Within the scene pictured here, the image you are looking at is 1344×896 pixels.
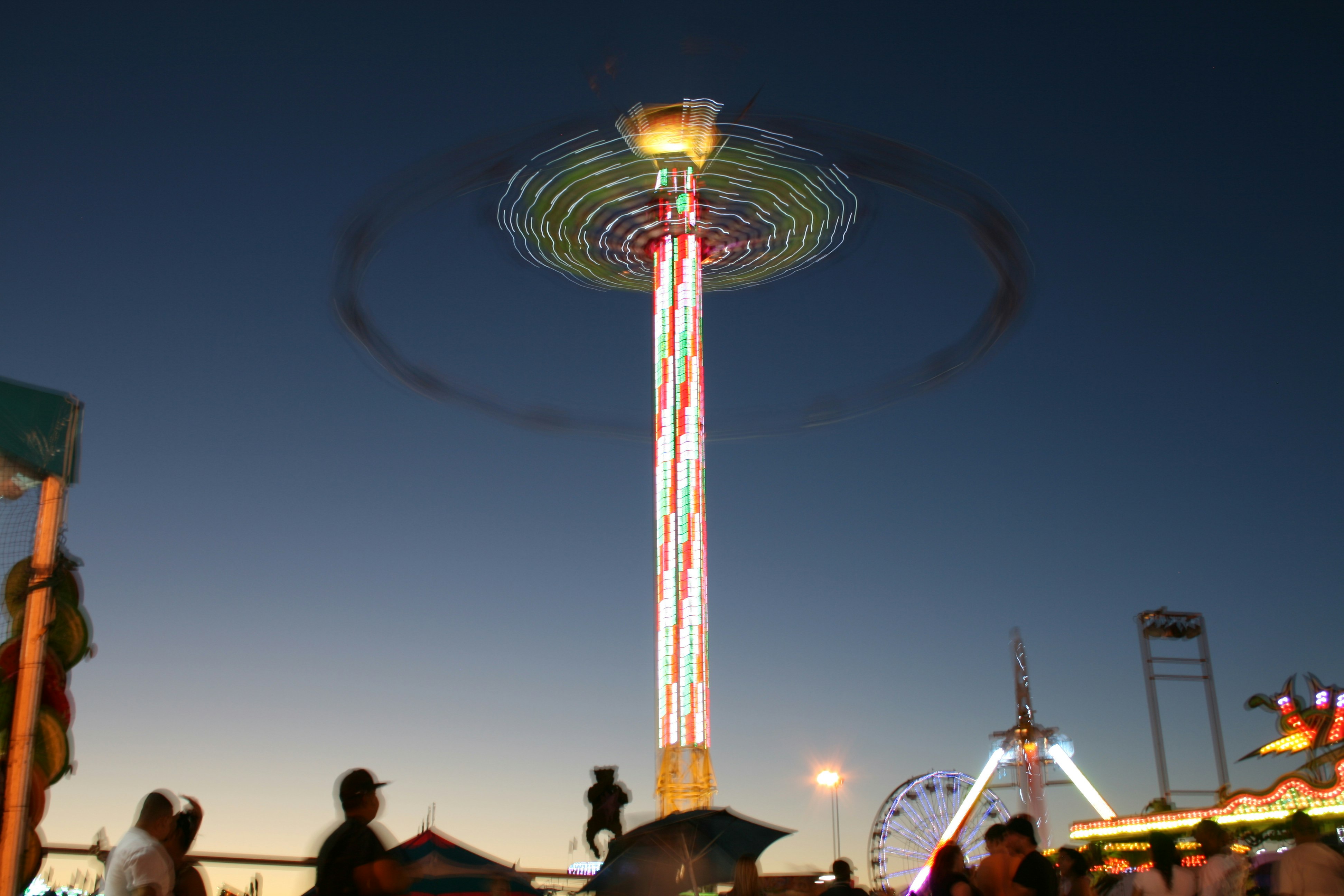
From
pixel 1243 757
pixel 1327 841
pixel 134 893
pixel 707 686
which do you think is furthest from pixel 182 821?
pixel 1243 757

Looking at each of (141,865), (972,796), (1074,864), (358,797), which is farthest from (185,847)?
(972,796)

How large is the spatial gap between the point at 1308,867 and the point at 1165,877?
1203mm

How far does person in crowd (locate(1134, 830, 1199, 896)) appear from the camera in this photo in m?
9.88

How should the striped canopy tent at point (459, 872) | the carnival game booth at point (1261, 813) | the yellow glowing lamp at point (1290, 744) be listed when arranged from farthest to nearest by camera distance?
1. the yellow glowing lamp at point (1290, 744)
2. the carnival game booth at point (1261, 813)
3. the striped canopy tent at point (459, 872)

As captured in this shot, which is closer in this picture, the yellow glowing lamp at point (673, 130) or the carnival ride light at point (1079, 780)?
the yellow glowing lamp at point (673, 130)

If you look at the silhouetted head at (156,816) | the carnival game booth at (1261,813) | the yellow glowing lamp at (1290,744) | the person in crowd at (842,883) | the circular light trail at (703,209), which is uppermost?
the circular light trail at (703,209)

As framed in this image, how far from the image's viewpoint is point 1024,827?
845 cm

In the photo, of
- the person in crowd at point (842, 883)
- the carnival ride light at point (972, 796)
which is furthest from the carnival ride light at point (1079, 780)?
the person in crowd at point (842, 883)

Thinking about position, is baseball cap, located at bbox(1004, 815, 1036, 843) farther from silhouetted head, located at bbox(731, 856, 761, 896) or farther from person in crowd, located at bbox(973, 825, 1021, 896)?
silhouetted head, located at bbox(731, 856, 761, 896)

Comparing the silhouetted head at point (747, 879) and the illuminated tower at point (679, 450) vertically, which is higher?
the illuminated tower at point (679, 450)

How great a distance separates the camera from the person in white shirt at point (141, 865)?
6191 mm

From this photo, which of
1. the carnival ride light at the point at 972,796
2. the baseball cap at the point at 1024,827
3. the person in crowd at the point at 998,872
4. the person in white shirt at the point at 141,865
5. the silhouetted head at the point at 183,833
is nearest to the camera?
the person in white shirt at the point at 141,865

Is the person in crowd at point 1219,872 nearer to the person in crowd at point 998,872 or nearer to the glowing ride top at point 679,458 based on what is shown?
the person in crowd at point 998,872

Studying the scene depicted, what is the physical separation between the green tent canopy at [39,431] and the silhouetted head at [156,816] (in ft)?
17.4
